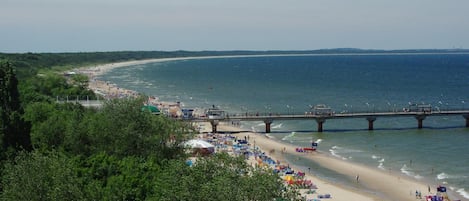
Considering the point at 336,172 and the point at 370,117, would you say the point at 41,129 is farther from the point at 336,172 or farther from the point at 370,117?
the point at 370,117

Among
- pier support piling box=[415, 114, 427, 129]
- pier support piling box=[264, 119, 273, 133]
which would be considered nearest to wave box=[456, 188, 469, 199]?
pier support piling box=[264, 119, 273, 133]

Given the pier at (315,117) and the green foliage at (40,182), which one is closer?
the green foliage at (40,182)

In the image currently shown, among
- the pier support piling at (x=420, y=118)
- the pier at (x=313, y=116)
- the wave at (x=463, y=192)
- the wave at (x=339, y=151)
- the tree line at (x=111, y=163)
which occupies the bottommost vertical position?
the wave at (x=463, y=192)

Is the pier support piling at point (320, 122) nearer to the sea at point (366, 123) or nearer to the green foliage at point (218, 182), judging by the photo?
the sea at point (366, 123)

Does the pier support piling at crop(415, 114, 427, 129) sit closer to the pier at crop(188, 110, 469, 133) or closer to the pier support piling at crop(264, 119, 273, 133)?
the pier at crop(188, 110, 469, 133)

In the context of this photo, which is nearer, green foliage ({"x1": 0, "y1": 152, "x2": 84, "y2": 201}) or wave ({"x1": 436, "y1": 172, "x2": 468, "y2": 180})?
green foliage ({"x1": 0, "y1": 152, "x2": 84, "y2": 201})

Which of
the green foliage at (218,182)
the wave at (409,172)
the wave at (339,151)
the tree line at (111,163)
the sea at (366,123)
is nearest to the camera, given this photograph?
the green foliage at (218,182)

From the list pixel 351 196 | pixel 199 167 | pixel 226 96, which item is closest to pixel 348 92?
pixel 226 96

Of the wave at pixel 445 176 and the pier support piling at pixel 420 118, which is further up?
the pier support piling at pixel 420 118

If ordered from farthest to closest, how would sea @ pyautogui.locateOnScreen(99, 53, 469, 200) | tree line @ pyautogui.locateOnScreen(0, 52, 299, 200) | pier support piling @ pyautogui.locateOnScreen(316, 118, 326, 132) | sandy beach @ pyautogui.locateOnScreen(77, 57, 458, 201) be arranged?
Answer: pier support piling @ pyautogui.locateOnScreen(316, 118, 326, 132) → sea @ pyautogui.locateOnScreen(99, 53, 469, 200) → sandy beach @ pyautogui.locateOnScreen(77, 57, 458, 201) → tree line @ pyautogui.locateOnScreen(0, 52, 299, 200)

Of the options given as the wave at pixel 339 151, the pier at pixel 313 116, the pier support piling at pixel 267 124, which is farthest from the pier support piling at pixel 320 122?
the wave at pixel 339 151
